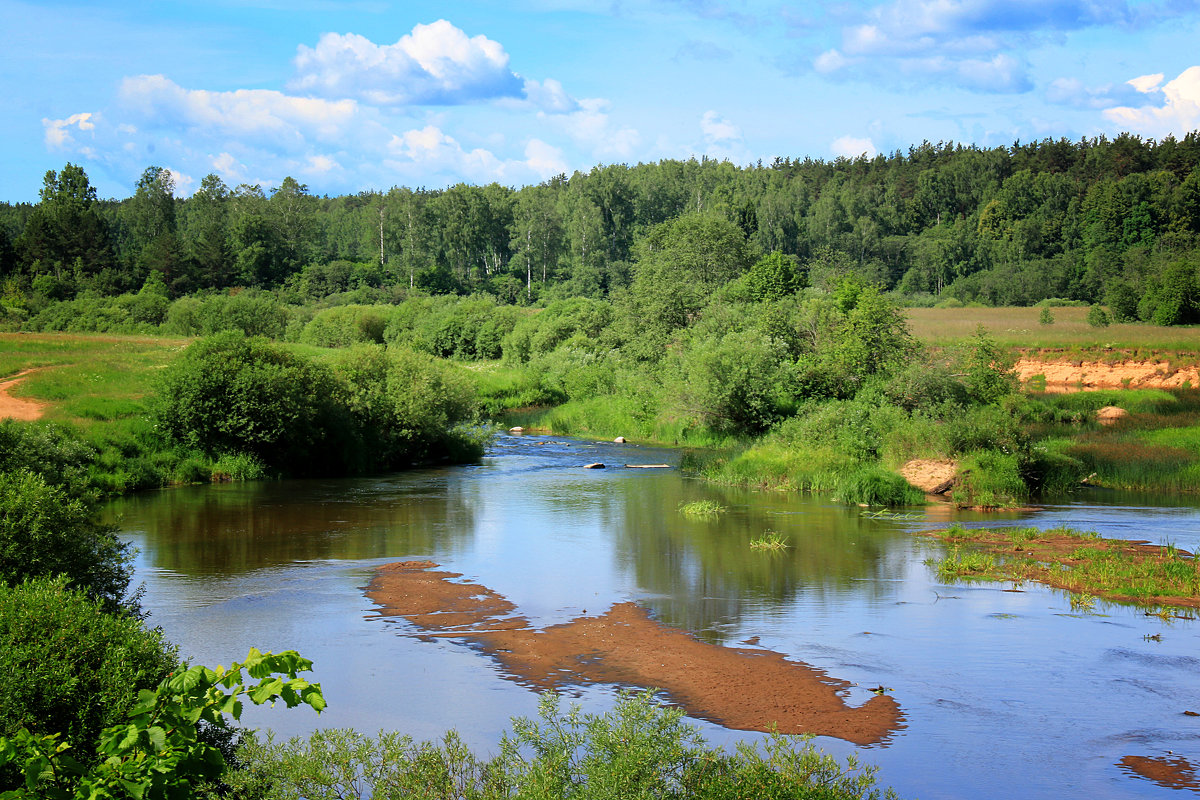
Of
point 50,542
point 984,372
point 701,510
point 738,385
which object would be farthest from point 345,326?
point 50,542

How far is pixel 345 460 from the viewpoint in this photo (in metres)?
34.2

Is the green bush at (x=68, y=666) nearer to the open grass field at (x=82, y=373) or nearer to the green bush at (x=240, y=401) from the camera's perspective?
the green bush at (x=240, y=401)

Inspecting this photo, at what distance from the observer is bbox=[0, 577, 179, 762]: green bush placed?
288 inches

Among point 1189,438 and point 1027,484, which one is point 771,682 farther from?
point 1189,438

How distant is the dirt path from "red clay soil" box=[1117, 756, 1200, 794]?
30035mm

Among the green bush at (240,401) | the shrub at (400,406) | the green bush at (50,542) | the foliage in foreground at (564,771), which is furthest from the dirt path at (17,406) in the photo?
the foliage in foreground at (564,771)

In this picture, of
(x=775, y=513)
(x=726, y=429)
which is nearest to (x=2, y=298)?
(x=726, y=429)

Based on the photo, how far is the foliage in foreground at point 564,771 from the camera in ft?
24.3

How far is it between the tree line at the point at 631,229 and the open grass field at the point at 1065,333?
1370 centimetres

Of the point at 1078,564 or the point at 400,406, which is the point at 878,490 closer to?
the point at 1078,564

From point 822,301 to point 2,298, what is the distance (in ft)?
219

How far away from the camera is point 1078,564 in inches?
736

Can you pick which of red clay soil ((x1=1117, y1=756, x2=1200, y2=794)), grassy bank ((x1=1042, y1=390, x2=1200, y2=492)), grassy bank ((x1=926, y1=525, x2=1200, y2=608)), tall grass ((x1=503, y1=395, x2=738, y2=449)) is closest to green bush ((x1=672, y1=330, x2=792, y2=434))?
tall grass ((x1=503, y1=395, x2=738, y2=449))

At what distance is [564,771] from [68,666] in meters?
4.03
